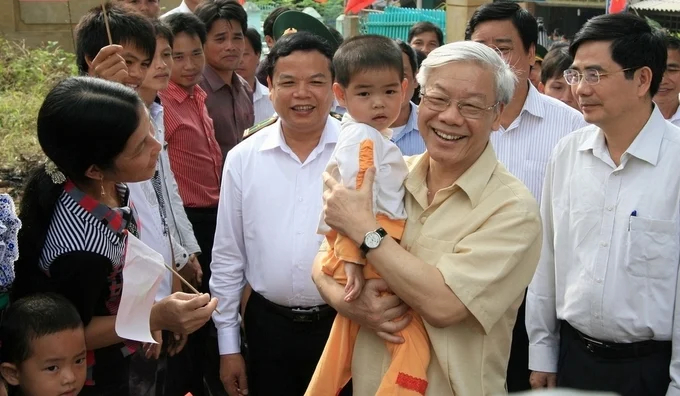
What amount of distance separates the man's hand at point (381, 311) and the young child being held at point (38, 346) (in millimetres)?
969

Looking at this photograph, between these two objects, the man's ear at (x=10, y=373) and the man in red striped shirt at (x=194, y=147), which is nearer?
the man's ear at (x=10, y=373)

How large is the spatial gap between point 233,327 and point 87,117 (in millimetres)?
1405

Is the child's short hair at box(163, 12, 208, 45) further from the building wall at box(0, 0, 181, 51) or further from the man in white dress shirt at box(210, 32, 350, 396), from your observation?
the building wall at box(0, 0, 181, 51)

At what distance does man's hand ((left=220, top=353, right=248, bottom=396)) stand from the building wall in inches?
353

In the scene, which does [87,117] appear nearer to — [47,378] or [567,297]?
[47,378]

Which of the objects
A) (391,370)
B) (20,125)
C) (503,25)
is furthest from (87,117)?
(20,125)

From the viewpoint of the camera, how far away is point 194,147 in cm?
481

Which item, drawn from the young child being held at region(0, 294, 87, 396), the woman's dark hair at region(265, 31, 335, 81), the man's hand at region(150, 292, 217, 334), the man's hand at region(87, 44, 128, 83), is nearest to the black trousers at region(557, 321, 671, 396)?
the man's hand at region(150, 292, 217, 334)

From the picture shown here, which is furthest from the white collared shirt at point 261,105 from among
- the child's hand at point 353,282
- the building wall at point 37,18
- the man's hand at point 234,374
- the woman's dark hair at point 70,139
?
the building wall at point 37,18

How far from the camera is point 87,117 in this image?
273cm

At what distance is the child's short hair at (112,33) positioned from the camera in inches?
155

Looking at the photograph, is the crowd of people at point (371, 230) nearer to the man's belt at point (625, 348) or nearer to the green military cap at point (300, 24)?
the man's belt at point (625, 348)

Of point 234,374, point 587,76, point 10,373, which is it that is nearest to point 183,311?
point 10,373

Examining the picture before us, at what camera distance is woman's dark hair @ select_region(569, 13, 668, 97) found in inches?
133
